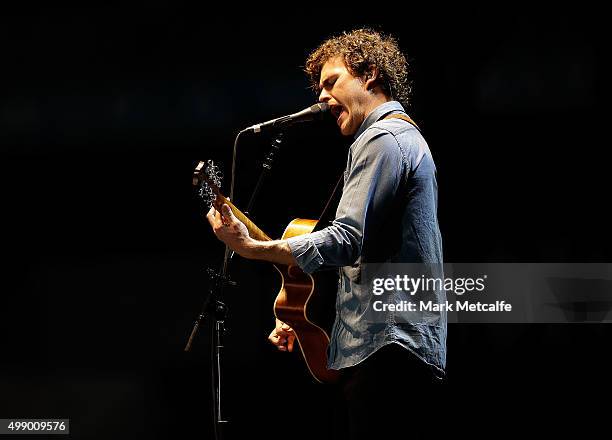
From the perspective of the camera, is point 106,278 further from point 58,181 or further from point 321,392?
point 321,392

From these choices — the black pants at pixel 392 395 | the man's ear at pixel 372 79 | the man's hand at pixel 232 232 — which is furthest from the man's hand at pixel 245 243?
the man's ear at pixel 372 79

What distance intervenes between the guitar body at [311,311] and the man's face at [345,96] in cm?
48

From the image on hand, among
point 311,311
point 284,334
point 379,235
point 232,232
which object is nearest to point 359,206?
point 379,235

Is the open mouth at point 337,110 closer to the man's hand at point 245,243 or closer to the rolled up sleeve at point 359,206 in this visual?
the rolled up sleeve at point 359,206

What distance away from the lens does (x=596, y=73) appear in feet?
10.0

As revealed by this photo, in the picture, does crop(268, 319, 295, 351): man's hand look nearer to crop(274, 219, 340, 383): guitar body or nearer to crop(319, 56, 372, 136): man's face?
crop(274, 219, 340, 383): guitar body

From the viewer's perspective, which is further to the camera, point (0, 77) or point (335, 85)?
point (0, 77)

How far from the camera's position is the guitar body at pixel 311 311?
242 cm

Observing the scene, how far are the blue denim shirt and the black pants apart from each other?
0.10 feet

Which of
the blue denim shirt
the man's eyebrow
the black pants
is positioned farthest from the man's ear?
the black pants

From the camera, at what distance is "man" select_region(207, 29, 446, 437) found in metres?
1.84

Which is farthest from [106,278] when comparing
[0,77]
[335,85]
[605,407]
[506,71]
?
[605,407]

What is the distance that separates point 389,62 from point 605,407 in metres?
1.78

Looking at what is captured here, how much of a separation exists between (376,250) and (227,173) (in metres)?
1.63
